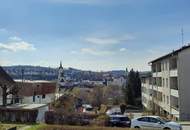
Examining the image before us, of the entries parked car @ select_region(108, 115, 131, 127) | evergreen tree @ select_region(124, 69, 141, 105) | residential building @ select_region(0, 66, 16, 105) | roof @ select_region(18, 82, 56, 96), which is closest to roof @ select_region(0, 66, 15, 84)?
residential building @ select_region(0, 66, 16, 105)

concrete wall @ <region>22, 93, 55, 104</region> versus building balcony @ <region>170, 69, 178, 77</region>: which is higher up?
building balcony @ <region>170, 69, 178, 77</region>

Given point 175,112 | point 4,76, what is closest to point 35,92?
point 4,76

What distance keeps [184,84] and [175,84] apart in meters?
5.38

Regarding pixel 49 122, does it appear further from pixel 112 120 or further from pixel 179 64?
pixel 179 64

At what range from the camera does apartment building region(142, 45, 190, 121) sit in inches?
2128

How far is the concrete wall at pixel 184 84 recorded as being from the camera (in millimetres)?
53969

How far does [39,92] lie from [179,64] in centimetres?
3505

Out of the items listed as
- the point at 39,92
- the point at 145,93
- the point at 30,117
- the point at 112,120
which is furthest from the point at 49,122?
the point at 145,93

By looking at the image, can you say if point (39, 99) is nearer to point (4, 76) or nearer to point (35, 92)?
point (35, 92)

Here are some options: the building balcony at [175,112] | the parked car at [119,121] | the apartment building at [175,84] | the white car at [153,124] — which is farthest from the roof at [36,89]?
the white car at [153,124]

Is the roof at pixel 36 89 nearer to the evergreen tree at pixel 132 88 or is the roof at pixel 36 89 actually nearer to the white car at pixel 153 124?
the evergreen tree at pixel 132 88

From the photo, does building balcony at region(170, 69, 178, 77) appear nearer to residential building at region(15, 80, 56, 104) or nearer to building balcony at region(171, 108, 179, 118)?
building balcony at region(171, 108, 179, 118)

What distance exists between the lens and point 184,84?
54.1 meters

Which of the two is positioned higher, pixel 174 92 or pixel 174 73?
pixel 174 73
